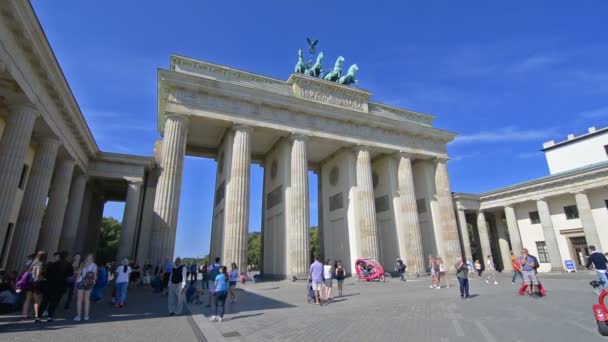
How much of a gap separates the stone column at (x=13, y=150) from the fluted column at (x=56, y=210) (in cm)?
565

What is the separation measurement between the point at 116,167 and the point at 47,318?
53.1 ft

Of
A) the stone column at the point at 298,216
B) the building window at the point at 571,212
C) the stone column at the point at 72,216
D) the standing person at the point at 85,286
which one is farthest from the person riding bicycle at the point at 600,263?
the stone column at the point at 72,216

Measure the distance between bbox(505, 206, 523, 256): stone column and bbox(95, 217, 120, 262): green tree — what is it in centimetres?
5019

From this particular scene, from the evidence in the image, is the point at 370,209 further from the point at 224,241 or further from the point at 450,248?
the point at 224,241

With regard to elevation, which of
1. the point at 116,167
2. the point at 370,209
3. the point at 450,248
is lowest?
the point at 450,248

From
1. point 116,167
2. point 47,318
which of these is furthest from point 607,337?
point 116,167

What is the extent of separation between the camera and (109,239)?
44.4m

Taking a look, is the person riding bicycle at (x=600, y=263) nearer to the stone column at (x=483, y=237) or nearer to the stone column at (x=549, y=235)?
the stone column at (x=549, y=235)

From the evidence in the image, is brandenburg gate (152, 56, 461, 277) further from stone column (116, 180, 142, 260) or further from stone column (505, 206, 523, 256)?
stone column (505, 206, 523, 256)

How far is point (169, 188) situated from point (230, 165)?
180 inches

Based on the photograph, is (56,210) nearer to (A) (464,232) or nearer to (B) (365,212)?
(B) (365,212)

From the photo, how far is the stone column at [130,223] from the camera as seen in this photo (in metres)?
19.3

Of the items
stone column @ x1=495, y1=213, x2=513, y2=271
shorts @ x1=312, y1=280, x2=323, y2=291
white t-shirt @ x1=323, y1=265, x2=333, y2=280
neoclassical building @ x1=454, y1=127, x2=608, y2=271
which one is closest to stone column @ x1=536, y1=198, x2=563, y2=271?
neoclassical building @ x1=454, y1=127, x2=608, y2=271

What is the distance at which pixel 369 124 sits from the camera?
2686 centimetres
